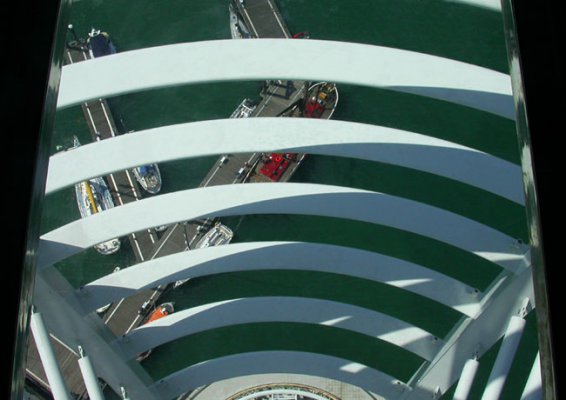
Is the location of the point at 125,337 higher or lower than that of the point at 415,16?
lower

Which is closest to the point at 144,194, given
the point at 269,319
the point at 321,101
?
the point at 321,101

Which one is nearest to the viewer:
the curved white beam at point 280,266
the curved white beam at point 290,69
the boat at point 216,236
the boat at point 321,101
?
the curved white beam at point 290,69

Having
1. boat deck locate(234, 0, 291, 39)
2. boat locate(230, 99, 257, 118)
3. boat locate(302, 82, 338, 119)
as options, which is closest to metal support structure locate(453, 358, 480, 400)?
boat locate(302, 82, 338, 119)

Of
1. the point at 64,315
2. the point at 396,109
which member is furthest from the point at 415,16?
the point at 64,315

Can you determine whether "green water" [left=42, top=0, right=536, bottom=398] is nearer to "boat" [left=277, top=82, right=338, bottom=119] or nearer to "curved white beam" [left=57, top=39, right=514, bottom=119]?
"boat" [left=277, top=82, right=338, bottom=119]

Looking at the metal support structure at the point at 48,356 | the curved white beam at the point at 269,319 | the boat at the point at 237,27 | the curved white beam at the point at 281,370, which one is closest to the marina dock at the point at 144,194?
the boat at the point at 237,27

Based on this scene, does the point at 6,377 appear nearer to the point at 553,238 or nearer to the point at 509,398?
the point at 553,238

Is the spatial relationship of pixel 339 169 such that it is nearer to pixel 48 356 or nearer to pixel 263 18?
pixel 263 18

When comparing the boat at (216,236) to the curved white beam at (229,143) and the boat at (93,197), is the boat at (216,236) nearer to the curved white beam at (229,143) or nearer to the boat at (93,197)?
the boat at (93,197)
